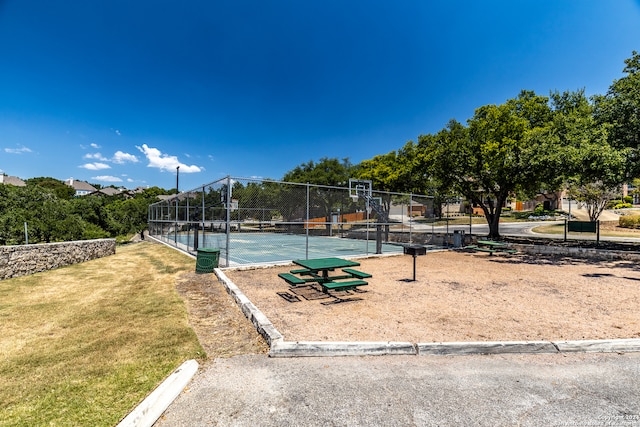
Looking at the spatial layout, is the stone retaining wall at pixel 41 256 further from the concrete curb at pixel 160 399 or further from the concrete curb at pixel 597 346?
the concrete curb at pixel 597 346

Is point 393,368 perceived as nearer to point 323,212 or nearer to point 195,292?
point 195,292

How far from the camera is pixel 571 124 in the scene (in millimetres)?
13352

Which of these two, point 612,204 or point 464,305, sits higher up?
point 612,204

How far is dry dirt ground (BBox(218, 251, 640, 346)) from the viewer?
15.0ft

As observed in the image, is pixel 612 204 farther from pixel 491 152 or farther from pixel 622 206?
pixel 491 152

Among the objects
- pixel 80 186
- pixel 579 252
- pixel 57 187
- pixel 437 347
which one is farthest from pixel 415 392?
pixel 80 186

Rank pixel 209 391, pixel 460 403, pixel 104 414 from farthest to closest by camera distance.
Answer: pixel 209 391 → pixel 460 403 → pixel 104 414

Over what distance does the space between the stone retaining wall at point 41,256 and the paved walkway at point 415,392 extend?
32.1 feet

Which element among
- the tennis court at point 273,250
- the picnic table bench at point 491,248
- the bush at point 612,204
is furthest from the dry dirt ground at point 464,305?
the bush at point 612,204

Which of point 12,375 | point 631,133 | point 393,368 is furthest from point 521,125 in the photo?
point 12,375

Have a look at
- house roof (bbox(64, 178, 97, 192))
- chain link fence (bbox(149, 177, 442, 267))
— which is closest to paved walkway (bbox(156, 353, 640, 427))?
chain link fence (bbox(149, 177, 442, 267))

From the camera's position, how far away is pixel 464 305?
6.05 metres

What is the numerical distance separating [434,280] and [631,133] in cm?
992

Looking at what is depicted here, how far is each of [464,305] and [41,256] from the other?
12730 millimetres
